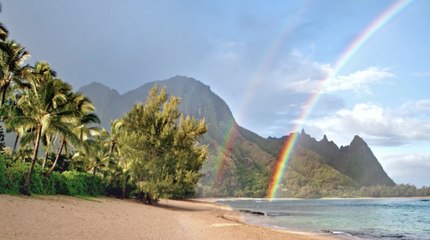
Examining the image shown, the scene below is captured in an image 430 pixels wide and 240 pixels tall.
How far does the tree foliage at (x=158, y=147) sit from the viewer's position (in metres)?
49.0

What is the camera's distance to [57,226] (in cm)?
1770

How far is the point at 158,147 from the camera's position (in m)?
50.0

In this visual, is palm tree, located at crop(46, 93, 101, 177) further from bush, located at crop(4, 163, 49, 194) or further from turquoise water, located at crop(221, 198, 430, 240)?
turquoise water, located at crop(221, 198, 430, 240)

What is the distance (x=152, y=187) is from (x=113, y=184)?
1107 cm

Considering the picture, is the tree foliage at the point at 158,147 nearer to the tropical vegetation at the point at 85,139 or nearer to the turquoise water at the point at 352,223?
the tropical vegetation at the point at 85,139

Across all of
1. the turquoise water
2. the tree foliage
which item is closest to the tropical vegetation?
the tree foliage

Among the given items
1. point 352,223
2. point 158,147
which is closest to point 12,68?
point 158,147

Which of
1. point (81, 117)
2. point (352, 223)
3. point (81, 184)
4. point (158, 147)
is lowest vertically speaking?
point (352, 223)

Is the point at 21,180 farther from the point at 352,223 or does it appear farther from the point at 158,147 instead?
the point at 352,223

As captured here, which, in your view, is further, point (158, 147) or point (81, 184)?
point (158, 147)

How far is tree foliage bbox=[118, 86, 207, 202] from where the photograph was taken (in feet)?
161

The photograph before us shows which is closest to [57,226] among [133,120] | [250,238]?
[250,238]

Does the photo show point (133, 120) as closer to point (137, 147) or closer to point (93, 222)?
point (137, 147)

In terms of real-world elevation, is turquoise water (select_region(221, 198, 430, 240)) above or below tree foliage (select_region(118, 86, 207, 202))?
below
